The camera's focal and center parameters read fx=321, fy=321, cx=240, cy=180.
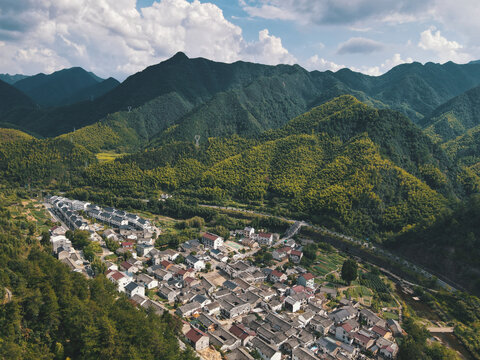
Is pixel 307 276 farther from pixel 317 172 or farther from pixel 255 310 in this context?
pixel 317 172

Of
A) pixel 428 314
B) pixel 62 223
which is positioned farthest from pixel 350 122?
pixel 62 223

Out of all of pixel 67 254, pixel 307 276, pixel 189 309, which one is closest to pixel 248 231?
pixel 307 276

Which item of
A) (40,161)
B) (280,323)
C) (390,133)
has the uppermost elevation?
(390,133)

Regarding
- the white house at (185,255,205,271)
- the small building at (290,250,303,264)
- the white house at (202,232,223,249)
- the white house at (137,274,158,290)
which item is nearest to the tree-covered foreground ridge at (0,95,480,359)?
the small building at (290,250,303,264)

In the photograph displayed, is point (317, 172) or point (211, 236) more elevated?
point (317, 172)

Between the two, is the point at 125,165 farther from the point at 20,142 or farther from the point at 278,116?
the point at 278,116
